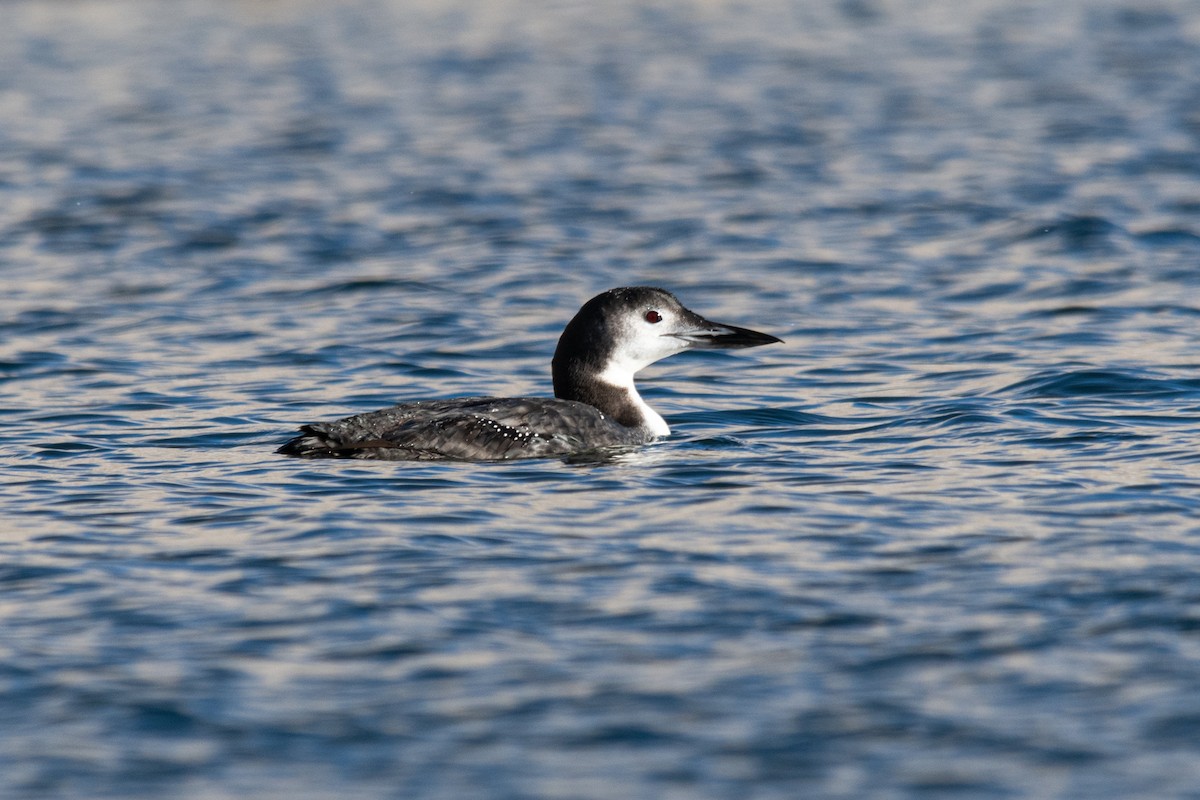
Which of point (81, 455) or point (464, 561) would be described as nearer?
point (464, 561)

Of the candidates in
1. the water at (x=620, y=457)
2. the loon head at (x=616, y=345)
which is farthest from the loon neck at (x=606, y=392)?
the water at (x=620, y=457)

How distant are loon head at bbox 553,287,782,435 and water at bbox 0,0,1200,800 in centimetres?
48

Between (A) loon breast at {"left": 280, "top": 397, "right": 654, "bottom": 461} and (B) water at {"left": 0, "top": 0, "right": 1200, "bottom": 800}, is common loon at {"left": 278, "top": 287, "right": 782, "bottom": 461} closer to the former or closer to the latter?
(A) loon breast at {"left": 280, "top": 397, "right": 654, "bottom": 461}

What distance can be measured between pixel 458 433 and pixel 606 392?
126 centimetres

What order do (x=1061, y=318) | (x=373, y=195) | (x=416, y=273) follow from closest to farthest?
(x=1061, y=318) → (x=416, y=273) → (x=373, y=195)

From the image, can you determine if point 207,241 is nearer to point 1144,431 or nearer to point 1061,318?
point 1061,318

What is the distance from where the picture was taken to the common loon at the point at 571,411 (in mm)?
9203

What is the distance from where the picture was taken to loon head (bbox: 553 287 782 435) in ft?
33.6

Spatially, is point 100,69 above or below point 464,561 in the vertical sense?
above

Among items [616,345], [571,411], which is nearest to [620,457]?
[571,411]

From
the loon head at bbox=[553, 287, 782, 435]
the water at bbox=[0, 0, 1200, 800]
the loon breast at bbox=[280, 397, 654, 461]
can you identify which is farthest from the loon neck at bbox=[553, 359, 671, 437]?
the loon breast at bbox=[280, 397, 654, 461]

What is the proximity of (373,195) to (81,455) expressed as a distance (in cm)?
872

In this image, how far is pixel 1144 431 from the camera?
9.66 meters

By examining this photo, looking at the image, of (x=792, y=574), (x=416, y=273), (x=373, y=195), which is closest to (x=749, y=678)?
(x=792, y=574)
